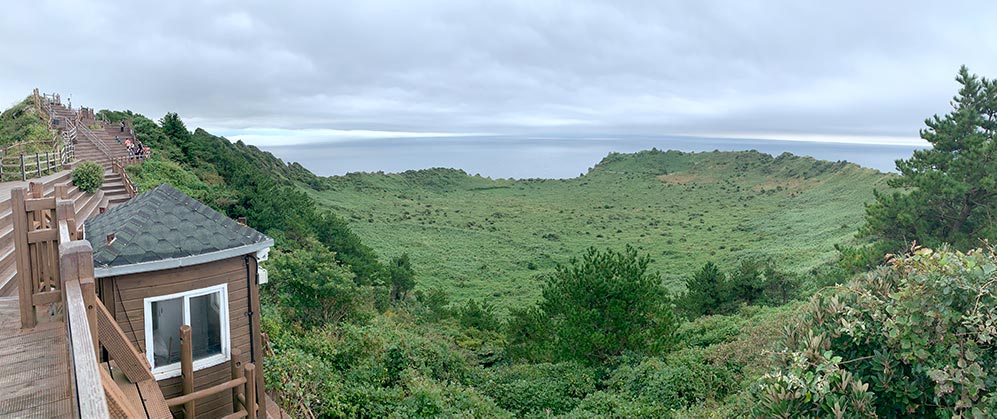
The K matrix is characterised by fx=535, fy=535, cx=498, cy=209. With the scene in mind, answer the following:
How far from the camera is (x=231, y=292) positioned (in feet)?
21.6

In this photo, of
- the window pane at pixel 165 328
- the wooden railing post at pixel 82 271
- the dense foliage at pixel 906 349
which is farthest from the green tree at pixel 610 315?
the wooden railing post at pixel 82 271

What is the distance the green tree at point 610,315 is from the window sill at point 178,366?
37.0 ft

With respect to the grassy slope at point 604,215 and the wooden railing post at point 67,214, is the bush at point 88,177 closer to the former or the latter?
the grassy slope at point 604,215

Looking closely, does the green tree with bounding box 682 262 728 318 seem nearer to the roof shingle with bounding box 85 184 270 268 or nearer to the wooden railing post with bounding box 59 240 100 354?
the roof shingle with bounding box 85 184 270 268

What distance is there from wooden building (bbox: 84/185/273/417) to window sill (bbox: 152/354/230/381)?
1 centimetres

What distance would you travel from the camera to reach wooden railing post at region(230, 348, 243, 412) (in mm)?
6379

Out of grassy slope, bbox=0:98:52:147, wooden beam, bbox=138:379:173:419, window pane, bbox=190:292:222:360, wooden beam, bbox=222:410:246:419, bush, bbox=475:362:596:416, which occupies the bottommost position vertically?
bush, bbox=475:362:596:416

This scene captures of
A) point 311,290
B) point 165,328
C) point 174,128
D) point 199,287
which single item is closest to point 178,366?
point 165,328

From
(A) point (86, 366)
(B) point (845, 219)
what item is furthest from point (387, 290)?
(B) point (845, 219)

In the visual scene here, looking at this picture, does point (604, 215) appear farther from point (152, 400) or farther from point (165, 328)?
point (152, 400)

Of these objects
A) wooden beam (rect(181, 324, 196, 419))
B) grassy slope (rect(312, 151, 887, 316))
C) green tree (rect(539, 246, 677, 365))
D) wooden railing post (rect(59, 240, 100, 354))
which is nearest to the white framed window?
wooden beam (rect(181, 324, 196, 419))

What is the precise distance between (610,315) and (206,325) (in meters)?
12.3

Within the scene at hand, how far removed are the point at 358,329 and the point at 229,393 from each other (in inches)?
298

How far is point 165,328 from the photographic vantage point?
619 cm
